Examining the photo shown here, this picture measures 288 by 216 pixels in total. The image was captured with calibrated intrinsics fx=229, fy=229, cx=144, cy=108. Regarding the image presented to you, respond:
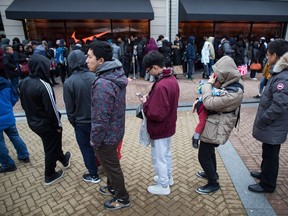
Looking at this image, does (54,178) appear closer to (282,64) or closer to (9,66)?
(282,64)

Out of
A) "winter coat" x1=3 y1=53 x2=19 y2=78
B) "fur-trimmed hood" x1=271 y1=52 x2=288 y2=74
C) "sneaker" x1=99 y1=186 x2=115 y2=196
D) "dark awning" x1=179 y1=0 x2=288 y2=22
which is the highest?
"dark awning" x1=179 y1=0 x2=288 y2=22

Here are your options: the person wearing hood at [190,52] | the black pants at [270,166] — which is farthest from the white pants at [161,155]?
the person wearing hood at [190,52]

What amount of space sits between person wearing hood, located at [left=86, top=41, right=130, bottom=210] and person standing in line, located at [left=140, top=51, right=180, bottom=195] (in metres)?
0.35

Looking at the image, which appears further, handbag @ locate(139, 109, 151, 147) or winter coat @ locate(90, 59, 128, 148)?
handbag @ locate(139, 109, 151, 147)

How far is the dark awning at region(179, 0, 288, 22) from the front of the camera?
1199cm

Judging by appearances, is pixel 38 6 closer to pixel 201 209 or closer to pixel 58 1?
pixel 58 1

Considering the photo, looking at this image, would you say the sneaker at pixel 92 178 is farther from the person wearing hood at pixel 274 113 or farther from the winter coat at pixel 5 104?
the person wearing hood at pixel 274 113

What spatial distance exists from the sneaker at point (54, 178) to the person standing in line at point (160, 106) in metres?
1.67

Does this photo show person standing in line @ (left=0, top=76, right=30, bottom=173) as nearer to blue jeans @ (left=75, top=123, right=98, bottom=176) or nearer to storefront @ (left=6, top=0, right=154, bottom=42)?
blue jeans @ (left=75, top=123, right=98, bottom=176)

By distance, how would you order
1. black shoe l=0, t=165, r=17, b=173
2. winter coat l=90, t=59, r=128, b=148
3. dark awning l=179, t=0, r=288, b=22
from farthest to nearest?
dark awning l=179, t=0, r=288, b=22 → black shoe l=0, t=165, r=17, b=173 → winter coat l=90, t=59, r=128, b=148

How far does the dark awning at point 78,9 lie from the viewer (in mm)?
10586

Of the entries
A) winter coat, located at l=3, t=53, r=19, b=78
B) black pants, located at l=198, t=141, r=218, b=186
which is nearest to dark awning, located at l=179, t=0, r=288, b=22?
winter coat, located at l=3, t=53, r=19, b=78

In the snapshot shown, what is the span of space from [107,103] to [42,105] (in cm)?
130

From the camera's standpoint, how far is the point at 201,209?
9.83 feet
